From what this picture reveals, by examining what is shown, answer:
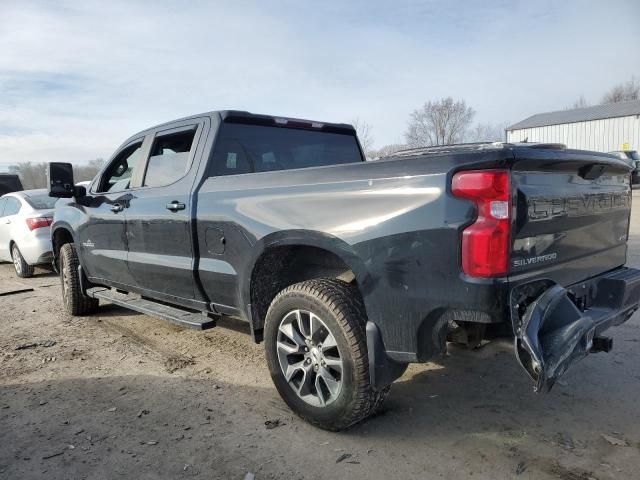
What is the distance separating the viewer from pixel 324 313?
9.00 ft

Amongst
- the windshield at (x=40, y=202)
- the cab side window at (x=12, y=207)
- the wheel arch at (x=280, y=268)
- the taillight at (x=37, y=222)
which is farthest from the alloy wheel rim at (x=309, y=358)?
the cab side window at (x=12, y=207)

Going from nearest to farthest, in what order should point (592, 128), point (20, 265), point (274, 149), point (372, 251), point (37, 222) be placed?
point (372, 251), point (274, 149), point (37, 222), point (20, 265), point (592, 128)

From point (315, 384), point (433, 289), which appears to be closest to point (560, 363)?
point (433, 289)

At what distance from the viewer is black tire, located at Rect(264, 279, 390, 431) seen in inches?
104

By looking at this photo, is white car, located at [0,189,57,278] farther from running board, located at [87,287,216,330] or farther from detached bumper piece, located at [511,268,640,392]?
detached bumper piece, located at [511,268,640,392]

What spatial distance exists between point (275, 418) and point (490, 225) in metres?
1.86

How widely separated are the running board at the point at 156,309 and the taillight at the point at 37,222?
11.5ft

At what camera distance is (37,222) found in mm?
8008

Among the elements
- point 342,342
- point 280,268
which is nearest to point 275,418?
point 342,342

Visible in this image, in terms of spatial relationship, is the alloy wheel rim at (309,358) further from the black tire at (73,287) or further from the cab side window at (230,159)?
the black tire at (73,287)

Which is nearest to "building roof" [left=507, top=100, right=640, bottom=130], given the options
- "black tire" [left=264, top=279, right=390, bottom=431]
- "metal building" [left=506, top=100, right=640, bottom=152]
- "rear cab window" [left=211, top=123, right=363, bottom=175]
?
"metal building" [left=506, top=100, right=640, bottom=152]

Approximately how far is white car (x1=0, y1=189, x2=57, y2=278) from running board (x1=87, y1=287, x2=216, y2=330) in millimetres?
3398

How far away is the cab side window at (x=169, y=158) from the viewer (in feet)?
12.9

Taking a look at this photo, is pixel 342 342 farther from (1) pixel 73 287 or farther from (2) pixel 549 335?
(1) pixel 73 287
